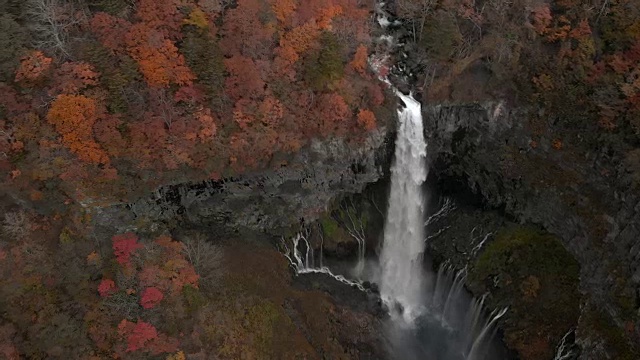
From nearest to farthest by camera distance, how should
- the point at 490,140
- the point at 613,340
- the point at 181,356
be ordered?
the point at 181,356 < the point at 613,340 < the point at 490,140

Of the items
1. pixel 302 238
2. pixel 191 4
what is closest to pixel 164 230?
pixel 302 238

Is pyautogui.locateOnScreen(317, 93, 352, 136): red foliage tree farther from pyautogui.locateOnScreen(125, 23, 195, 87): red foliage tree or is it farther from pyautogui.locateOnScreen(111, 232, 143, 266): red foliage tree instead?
pyautogui.locateOnScreen(111, 232, 143, 266): red foliage tree

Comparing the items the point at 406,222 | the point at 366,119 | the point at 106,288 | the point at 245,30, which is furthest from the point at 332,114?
the point at 106,288

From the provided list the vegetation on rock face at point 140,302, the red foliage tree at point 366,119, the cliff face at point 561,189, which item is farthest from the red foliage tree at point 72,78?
the cliff face at point 561,189

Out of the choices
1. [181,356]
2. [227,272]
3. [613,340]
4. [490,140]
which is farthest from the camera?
[490,140]

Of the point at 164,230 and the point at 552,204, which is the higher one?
the point at 552,204

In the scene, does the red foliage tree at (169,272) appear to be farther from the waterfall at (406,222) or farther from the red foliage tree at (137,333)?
the waterfall at (406,222)

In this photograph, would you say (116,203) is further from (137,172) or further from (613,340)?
(613,340)

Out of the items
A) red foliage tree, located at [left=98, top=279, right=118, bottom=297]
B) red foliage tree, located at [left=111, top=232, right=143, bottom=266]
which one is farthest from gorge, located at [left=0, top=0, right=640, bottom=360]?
red foliage tree, located at [left=111, top=232, right=143, bottom=266]
